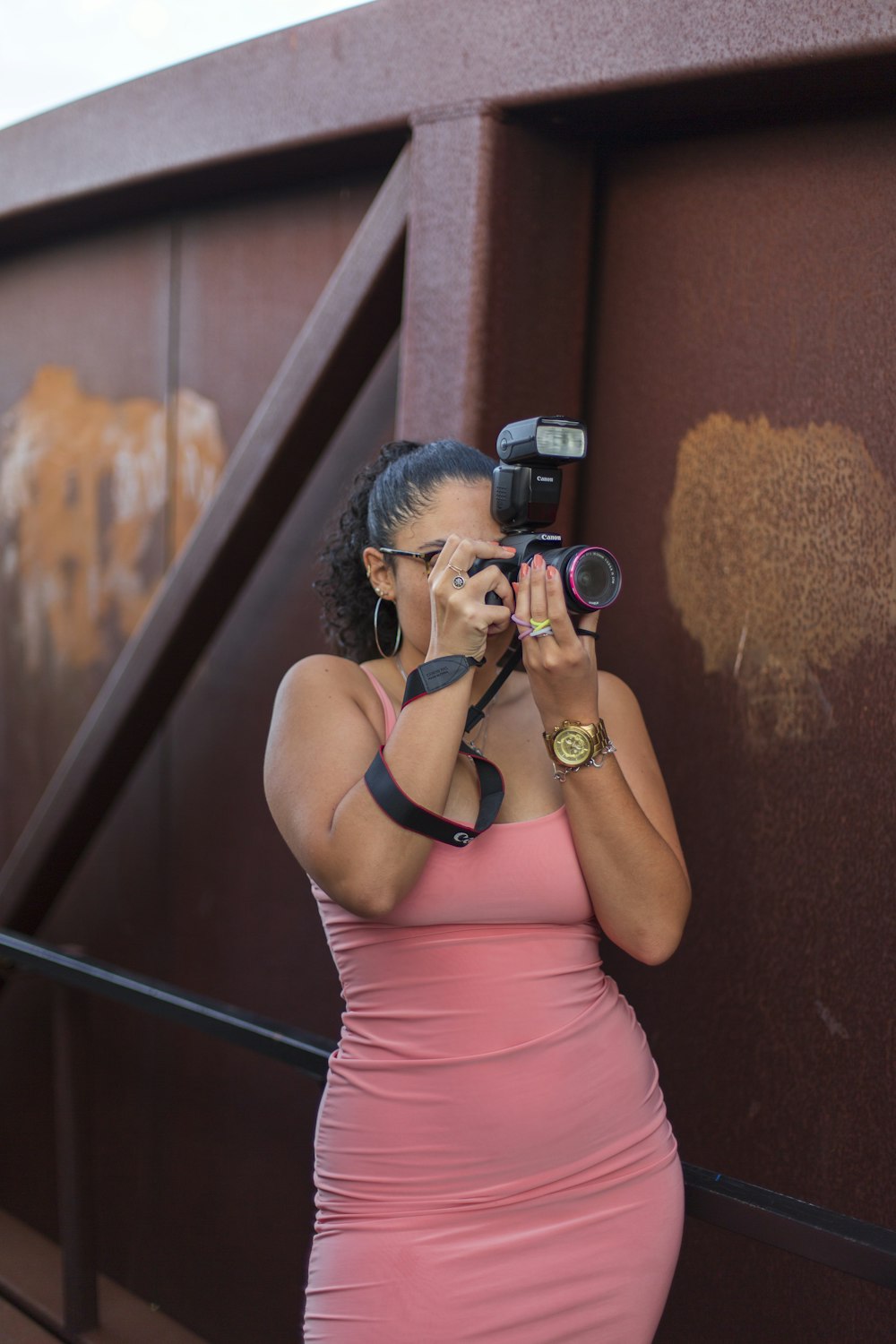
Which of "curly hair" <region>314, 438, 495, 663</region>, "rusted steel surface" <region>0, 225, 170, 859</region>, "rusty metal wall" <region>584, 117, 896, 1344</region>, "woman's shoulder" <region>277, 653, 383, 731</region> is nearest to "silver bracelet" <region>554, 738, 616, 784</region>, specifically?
"woman's shoulder" <region>277, 653, 383, 731</region>

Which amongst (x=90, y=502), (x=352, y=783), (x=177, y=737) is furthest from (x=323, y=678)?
(x=90, y=502)

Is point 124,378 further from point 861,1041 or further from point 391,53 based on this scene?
point 861,1041

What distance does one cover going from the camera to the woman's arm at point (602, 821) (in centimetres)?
142

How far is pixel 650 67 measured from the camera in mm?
1971

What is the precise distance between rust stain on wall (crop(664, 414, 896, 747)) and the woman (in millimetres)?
572

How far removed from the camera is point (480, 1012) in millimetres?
1489

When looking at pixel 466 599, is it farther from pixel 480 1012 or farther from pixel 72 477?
pixel 72 477

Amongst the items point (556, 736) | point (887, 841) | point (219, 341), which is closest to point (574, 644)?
point (556, 736)

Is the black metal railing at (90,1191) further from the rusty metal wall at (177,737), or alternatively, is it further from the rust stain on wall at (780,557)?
the rust stain on wall at (780,557)

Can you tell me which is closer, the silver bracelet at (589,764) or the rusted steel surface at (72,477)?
the silver bracelet at (589,764)

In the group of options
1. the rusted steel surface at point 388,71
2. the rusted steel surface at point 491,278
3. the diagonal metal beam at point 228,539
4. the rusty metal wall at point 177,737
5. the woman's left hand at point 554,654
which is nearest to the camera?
the woman's left hand at point 554,654

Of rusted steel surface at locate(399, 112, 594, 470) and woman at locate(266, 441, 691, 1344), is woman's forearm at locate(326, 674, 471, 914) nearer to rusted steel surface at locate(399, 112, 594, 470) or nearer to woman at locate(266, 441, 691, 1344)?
woman at locate(266, 441, 691, 1344)

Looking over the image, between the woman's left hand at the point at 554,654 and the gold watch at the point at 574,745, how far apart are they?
0.01m

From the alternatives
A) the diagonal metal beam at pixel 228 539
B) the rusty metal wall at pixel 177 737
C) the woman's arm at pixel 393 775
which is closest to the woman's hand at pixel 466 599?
the woman's arm at pixel 393 775
